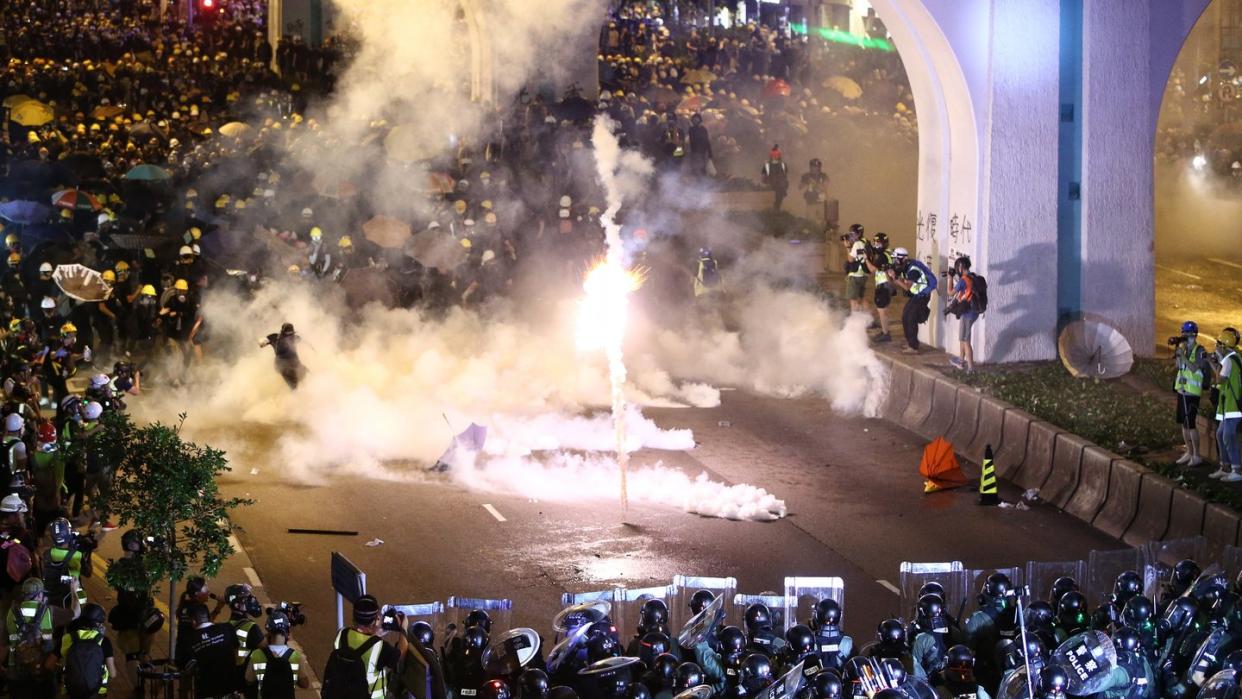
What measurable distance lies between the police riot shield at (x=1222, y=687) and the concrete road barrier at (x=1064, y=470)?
23.6ft

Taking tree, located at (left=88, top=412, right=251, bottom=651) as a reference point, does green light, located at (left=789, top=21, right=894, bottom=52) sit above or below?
above

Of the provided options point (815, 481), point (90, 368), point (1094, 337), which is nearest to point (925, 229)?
point (1094, 337)

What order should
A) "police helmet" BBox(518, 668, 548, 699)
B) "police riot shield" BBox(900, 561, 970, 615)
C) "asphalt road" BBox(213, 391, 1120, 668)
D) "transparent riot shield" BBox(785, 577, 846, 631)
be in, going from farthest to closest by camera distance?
"asphalt road" BBox(213, 391, 1120, 668), "police riot shield" BBox(900, 561, 970, 615), "transparent riot shield" BBox(785, 577, 846, 631), "police helmet" BBox(518, 668, 548, 699)

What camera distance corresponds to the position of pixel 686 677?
863cm

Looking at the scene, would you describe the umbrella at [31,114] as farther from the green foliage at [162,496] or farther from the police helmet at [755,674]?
the police helmet at [755,674]

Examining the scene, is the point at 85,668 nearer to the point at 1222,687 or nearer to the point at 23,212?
the point at 1222,687

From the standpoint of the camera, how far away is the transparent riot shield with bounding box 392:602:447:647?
32.9ft

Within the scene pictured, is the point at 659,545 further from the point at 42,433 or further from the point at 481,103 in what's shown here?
the point at 481,103

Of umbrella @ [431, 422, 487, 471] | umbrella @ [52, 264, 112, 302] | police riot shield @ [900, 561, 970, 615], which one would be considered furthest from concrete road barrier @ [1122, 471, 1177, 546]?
umbrella @ [52, 264, 112, 302]

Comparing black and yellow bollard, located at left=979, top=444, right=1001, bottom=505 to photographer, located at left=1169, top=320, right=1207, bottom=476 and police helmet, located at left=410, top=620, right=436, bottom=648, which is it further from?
police helmet, located at left=410, top=620, right=436, bottom=648

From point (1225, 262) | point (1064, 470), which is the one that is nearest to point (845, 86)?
point (1225, 262)

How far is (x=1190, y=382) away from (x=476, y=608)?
755 cm

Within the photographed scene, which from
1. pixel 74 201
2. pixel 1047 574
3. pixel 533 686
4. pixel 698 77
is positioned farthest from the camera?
pixel 698 77

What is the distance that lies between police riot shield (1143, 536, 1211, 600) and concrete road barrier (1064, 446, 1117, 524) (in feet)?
9.38
